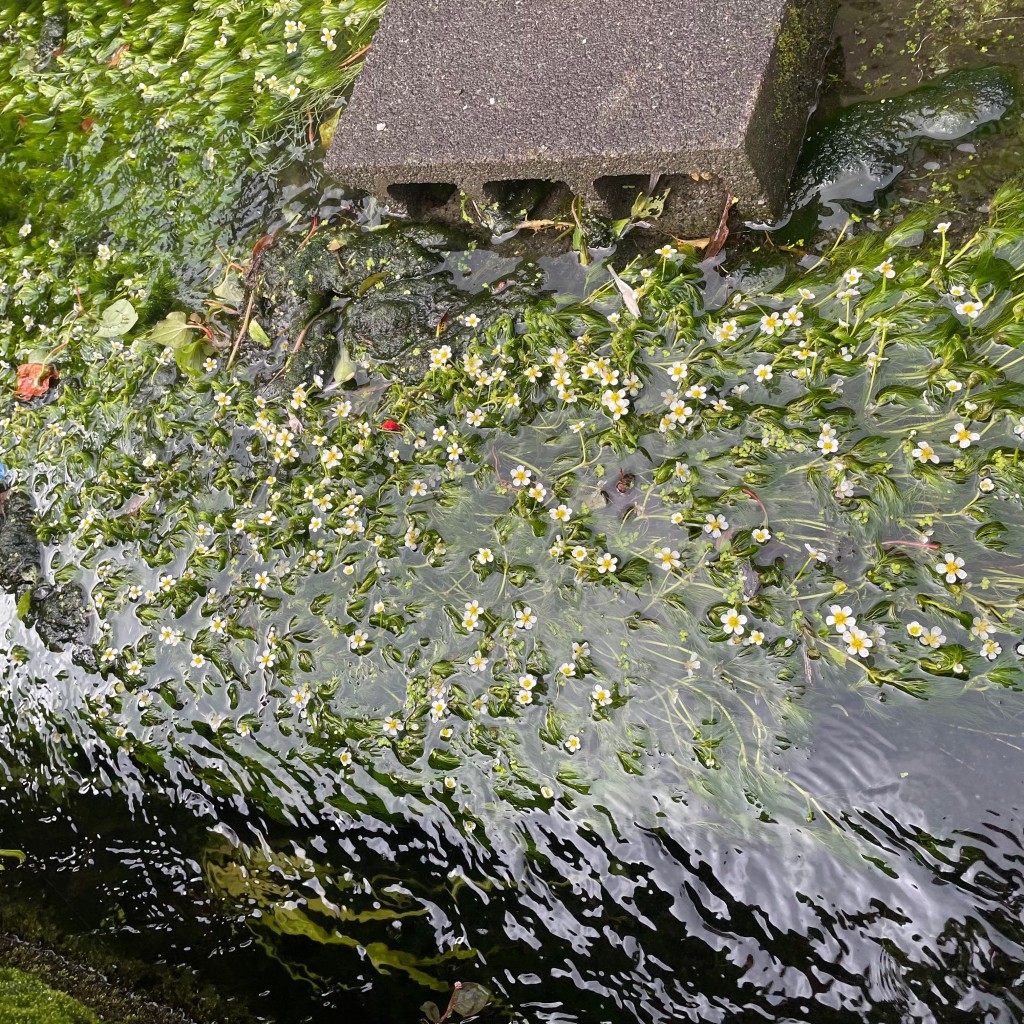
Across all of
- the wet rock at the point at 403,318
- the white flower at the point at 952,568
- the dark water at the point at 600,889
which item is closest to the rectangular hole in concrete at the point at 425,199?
the wet rock at the point at 403,318

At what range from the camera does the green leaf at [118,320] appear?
5.22 metres

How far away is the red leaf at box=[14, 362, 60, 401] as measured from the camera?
538 cm

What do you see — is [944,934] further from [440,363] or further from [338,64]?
[338,64]

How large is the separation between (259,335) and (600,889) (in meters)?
3.41

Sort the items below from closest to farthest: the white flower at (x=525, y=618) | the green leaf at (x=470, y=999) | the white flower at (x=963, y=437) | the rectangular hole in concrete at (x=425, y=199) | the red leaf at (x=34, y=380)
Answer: the white flower at (x=963, y=437) → the green leaf at (x=470, y=999) → the white flower at (x=525, y=618) → the rectangular hole in concrete at (x=425, y=199) → the red leaf at (x=34, y=380)

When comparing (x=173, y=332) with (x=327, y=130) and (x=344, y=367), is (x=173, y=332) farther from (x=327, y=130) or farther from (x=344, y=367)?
(x=327, y=130)

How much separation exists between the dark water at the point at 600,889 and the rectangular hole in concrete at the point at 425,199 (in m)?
3.02

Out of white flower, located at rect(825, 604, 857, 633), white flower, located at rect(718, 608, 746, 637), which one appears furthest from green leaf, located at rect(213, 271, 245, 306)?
white flower, located at rect(825, 604, 857, 633)

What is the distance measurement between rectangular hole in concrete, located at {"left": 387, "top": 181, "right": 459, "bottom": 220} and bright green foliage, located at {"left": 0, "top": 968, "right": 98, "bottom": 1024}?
4425mm

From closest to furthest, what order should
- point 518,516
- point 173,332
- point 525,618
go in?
point 525,618 < point 518,516 < point 173,332

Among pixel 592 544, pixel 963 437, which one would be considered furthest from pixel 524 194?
pixel 963 437

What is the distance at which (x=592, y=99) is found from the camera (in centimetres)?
396

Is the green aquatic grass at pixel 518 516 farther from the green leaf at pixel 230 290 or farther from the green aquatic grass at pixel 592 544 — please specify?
the green leaf at pixel 230 290

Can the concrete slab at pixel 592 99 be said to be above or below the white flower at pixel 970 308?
above
